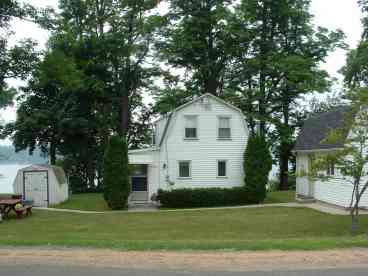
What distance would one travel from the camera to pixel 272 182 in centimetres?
4569

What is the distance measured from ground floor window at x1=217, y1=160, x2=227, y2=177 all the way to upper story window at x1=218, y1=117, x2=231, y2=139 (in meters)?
1.53

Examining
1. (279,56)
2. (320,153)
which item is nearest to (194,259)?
(320,153)

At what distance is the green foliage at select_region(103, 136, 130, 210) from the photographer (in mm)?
27344

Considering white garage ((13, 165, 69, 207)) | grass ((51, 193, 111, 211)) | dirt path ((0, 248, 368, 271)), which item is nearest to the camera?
dirt path ((0, 248, 368, 271))

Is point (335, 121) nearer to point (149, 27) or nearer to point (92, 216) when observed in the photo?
point (92, 216)

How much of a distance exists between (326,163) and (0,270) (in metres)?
11.0

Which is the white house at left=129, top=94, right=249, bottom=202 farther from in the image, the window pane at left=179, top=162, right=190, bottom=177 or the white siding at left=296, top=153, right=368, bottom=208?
the white siding at left=296, top=153, right=368, bottom=208

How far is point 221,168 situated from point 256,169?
2.36 meters

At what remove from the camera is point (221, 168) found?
99.7 ft

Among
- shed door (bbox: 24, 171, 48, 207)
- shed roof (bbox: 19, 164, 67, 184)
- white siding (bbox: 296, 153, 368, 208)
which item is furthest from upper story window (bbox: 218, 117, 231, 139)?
shed door (bbox: 24, 171, 48, 207)

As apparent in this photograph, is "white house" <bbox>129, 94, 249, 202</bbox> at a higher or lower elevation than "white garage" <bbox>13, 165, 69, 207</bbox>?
higher

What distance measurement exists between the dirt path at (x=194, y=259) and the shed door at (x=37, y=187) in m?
20.2

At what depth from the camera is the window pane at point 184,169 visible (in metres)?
30.2

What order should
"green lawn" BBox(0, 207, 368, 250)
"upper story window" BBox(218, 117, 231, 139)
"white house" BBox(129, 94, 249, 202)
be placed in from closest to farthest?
"green lawn" BBox(0, 207, 368, 250) < "white house" BBox(129, 94, 249, 202) < "upper story window" BBox(218, 117, 231, 139)
